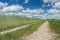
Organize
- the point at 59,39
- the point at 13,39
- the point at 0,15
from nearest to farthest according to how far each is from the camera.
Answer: the point at 13,39 < the point at 59,39 < the point at 0,15

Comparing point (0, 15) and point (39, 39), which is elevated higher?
point (0, 15)

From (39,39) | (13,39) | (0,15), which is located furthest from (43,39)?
(0,15)

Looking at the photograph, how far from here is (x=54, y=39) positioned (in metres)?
22.9

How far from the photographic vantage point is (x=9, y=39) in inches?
840

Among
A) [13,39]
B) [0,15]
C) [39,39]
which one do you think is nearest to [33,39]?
[39,39]

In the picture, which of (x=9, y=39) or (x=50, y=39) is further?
(x=50, y=39)

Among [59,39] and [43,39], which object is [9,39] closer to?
[43,39]

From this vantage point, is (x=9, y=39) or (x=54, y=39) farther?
(x=54, y=39)

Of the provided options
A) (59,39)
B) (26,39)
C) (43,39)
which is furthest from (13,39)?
(59,39)

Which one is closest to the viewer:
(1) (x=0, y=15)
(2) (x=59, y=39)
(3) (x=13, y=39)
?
(3) (x=13, y=39)

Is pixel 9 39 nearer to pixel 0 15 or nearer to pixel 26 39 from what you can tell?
pixel 26 39

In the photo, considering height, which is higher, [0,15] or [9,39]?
[0,15]

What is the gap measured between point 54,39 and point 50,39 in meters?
0.46

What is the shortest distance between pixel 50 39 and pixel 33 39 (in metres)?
1.93
